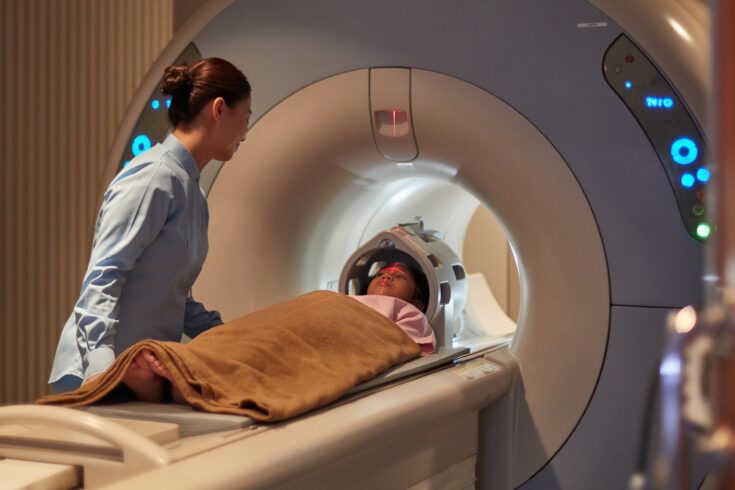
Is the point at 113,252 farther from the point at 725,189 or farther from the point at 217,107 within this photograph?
the point at 725,189

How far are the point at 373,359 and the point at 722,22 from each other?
1.43 meters

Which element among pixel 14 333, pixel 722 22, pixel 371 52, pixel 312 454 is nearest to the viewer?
pixel 722 22

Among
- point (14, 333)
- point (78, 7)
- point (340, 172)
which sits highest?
point (78, 7)

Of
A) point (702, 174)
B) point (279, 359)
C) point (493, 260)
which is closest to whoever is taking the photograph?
point (279, 359)

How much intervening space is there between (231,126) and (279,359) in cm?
58

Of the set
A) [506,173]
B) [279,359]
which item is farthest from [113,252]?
[506,173]

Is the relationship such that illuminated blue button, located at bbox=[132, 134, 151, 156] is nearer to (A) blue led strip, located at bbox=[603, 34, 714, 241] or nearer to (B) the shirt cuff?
(B) the shirt cuff

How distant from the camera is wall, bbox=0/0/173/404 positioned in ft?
10.3

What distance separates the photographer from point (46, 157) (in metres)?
3.23

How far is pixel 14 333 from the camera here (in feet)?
10.4

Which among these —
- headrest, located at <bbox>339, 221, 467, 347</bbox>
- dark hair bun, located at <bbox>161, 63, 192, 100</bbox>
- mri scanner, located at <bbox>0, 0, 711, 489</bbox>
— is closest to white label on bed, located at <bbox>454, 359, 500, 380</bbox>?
mri scanner, located at <bbox>0, 0, 711, 489</bbox>

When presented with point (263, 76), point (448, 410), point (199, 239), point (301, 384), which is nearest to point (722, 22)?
point (301, 384)

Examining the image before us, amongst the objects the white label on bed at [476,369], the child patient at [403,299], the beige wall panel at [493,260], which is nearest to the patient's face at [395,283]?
the child patient at [403,299]

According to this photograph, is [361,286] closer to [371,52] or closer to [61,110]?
[371,52]
